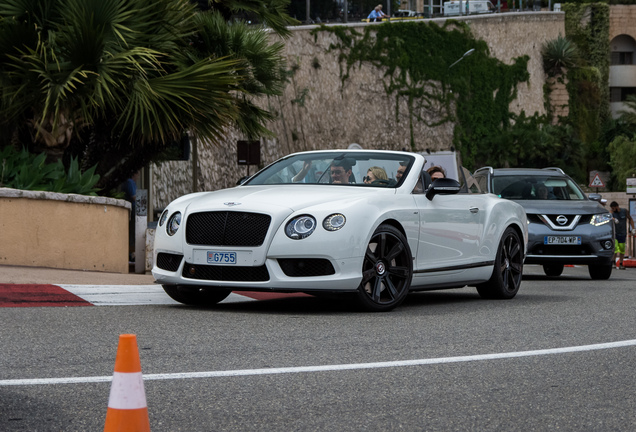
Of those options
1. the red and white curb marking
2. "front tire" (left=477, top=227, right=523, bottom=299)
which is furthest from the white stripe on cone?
"front tire" (left=477, top=227, right=523, bottom=299)

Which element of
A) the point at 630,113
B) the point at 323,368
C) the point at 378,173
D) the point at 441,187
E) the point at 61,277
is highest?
the point at 630,113

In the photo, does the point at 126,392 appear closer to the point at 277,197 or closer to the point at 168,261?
the point at 277,197

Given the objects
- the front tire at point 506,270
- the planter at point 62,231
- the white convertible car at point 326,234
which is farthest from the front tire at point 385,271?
the planter at point 62,231

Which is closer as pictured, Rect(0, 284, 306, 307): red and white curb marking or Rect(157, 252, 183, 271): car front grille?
Rect(157, 252, 183, 271): car front grille

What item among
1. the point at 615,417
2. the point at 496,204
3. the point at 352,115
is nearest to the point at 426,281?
the point at 496,204

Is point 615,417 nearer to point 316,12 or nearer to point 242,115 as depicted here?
point 242,115

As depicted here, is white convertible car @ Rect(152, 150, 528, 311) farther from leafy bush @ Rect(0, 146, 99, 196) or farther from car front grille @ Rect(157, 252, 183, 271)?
leafy bush @ Rect(0, 146, 99, 196)

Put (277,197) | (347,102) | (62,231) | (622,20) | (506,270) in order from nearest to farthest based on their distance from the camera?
(277,197) < (506,270) < (62,231) < (347,102) < (622,20)

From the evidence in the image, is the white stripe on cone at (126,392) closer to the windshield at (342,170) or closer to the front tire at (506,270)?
the windshield at (342,170)

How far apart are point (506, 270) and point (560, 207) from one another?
16.9 feet

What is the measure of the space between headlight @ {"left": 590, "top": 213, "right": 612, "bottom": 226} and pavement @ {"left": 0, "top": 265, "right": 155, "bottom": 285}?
6.65 metres

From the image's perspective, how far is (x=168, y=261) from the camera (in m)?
8.77

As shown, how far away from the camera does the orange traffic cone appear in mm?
3500

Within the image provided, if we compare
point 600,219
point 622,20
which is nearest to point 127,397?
point 600,219
